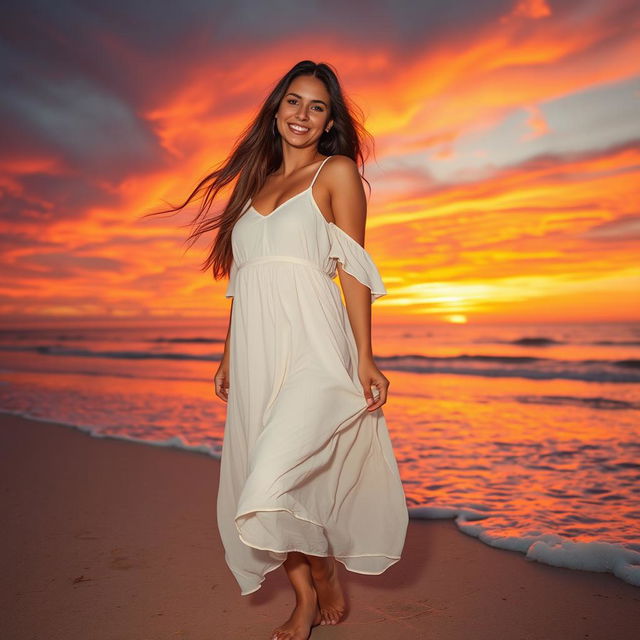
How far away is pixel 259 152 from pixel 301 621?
6.52ft

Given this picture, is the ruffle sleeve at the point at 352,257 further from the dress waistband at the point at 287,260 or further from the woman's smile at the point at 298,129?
the woman's smile at the point at 298,129

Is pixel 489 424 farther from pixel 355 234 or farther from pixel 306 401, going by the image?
pixel 306 401

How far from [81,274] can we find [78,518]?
1501 cm

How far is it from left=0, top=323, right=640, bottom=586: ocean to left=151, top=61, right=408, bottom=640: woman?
117 centimetres

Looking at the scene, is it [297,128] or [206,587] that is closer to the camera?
[297,128]

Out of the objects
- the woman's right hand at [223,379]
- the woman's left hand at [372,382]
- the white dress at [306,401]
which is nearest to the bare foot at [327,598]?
the white dress at [306,401]

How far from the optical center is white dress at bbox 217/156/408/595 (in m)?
2.20

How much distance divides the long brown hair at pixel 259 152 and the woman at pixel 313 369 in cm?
1

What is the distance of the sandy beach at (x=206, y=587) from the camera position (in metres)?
2.42

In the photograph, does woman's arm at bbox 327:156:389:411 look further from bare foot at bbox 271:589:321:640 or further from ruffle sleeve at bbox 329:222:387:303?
bare foot at bbox 271:589:321:640

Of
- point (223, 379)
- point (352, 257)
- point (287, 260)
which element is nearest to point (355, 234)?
point (352, 257)

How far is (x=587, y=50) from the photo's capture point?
8.07 m

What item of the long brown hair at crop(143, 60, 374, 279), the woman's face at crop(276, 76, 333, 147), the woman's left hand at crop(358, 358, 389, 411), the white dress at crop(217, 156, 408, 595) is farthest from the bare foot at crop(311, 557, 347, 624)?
the woman's face at crop(276, 76, 333, 147)

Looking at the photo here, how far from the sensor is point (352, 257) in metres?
2.44
